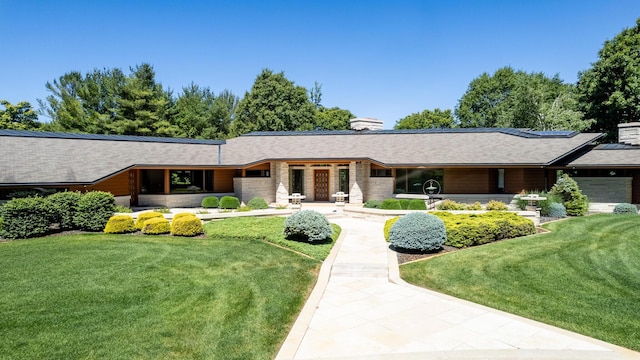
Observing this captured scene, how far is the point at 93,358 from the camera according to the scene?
610 centimetres

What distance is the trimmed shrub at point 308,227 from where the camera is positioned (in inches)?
549

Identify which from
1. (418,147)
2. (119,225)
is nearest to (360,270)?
(119,225)

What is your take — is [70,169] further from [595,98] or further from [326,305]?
[595,98]

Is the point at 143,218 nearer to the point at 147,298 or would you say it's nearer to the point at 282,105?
the point at 147,298

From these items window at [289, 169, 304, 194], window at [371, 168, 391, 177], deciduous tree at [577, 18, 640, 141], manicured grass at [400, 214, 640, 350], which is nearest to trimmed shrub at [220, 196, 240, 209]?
window at [289, 169, 304, 194]

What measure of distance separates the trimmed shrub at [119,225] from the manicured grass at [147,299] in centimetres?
199

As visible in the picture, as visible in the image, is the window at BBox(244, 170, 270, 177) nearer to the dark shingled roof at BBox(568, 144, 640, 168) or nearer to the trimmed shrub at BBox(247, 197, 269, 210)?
the trimmed shrub at BBox(247, 197, 269, 210)

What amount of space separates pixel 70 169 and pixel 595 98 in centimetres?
4086

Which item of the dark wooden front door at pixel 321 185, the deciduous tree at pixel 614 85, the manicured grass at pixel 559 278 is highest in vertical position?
the deciduous tree at pixel 614 85

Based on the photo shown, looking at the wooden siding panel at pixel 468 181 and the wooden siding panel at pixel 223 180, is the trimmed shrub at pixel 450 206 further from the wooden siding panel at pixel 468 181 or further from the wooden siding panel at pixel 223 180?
the wooden siding panel at pixel 223 180

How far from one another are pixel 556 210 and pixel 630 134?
10.6m

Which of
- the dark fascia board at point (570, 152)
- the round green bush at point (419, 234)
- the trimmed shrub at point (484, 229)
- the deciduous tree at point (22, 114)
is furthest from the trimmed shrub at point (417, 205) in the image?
the deciduous tree at point (22, 114)

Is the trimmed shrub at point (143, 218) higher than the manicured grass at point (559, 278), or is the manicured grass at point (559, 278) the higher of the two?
the trimmed shrub at point (143, 218)

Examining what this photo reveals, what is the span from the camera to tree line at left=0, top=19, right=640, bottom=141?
3431cm
